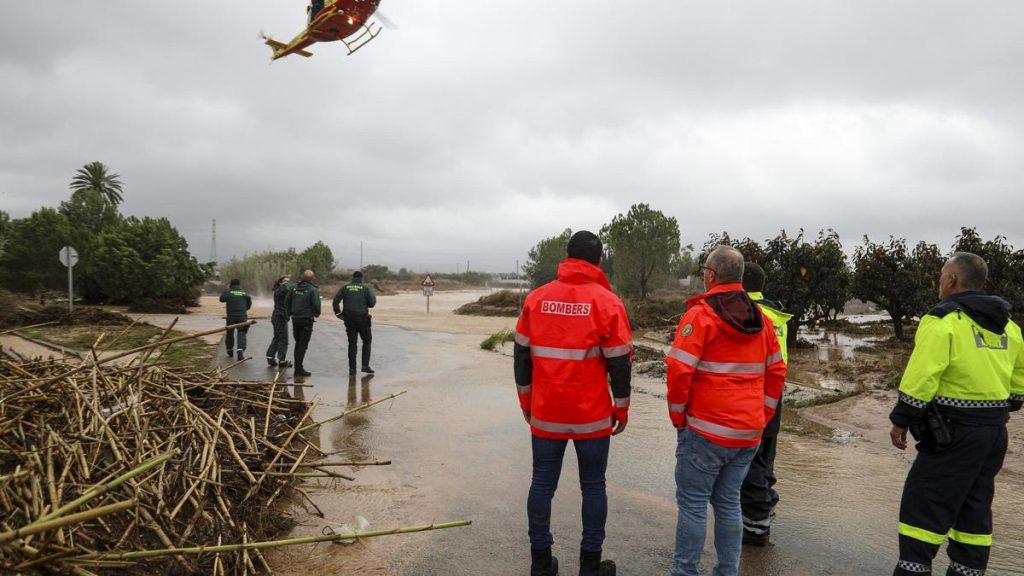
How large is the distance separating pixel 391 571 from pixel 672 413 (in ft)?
6.29

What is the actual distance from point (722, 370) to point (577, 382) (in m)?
0.80

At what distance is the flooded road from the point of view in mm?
3912

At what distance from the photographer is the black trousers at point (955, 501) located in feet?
10.9

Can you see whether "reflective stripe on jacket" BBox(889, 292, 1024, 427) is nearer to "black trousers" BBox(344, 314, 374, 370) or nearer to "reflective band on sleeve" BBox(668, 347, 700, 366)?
"reflective band on sleeve" BBox(668, 347, 700, 366)

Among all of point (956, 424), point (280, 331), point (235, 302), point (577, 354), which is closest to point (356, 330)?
point (280, 331)

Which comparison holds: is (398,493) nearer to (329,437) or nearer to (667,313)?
(329,437)

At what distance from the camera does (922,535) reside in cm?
335

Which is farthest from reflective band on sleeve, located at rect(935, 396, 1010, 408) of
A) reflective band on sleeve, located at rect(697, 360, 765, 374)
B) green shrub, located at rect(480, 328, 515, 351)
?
green shrub, located at rect(480, 328, 515, 351)

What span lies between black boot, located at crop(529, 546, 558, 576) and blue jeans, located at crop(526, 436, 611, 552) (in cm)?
4

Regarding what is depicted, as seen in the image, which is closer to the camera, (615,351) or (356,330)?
(615,351)

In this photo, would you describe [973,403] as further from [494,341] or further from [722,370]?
[494,341]

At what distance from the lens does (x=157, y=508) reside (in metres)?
3.44

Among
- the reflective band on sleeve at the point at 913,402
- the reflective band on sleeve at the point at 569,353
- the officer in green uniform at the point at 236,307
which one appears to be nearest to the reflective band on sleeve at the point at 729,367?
the reflective band on sleeve at the point at 569,353

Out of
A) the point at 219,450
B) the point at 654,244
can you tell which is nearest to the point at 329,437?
the point at 219,450
